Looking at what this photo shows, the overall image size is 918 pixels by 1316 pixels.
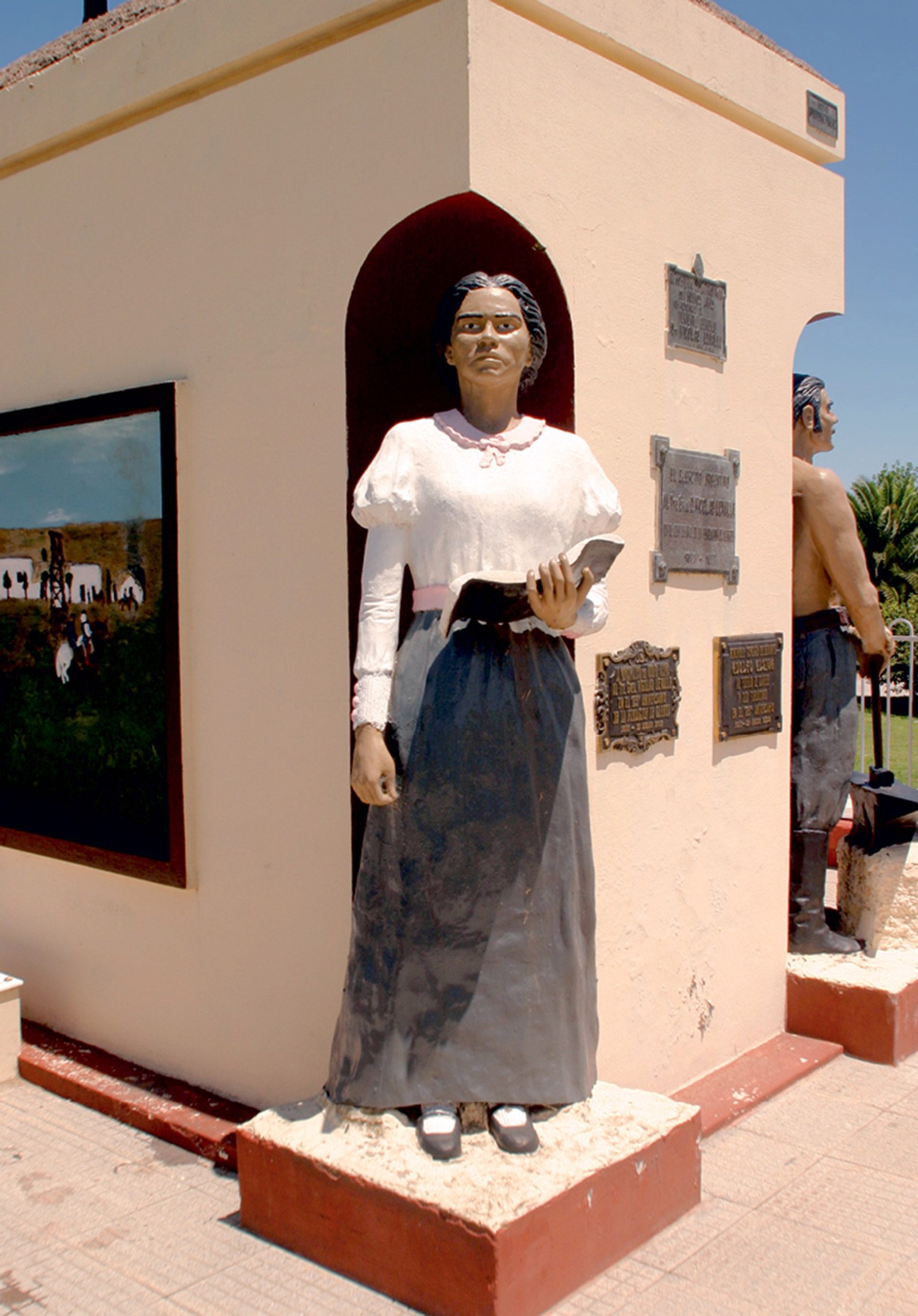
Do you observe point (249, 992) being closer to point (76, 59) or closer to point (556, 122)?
point (556, 122)

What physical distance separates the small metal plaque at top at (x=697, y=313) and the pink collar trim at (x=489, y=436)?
3.61 ft

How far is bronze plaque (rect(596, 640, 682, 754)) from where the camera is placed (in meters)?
3.65

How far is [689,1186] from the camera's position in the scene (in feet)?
10.6

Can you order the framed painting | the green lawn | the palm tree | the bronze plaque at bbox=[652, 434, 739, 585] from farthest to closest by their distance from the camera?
the palm tree → the green lawn → the framed painting → the bronze plaque at bbox=[652, 434, 739, 585]

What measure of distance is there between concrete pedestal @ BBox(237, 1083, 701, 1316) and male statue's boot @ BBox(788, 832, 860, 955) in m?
1.77

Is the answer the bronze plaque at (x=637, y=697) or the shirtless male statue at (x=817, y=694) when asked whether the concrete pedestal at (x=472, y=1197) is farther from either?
the shirtless male statue at (x=817, y=694)

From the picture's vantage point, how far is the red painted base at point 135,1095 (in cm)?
368

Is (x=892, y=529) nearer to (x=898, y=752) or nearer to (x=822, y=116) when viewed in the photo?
(x=898, y=752)

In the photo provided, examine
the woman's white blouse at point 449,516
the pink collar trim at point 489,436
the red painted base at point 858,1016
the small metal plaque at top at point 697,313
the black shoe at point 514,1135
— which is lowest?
the red painted base at point 858,1016

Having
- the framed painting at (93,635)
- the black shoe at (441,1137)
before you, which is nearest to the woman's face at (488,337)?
the framed painting at (93,635)

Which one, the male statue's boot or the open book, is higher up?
the open book

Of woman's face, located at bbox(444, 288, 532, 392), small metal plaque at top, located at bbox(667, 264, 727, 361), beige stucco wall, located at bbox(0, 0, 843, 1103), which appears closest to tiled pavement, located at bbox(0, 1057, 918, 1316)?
beige stucco wall, located at bbox(0, 0, 843, 1103)

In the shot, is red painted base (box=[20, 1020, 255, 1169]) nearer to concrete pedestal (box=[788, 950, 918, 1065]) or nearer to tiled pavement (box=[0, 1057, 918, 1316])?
tiled pavement (box=[0, 1057, 918, 1316])

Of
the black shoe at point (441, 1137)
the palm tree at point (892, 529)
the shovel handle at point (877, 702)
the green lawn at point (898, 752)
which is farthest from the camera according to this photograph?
the palm tree at point (892, 529)
